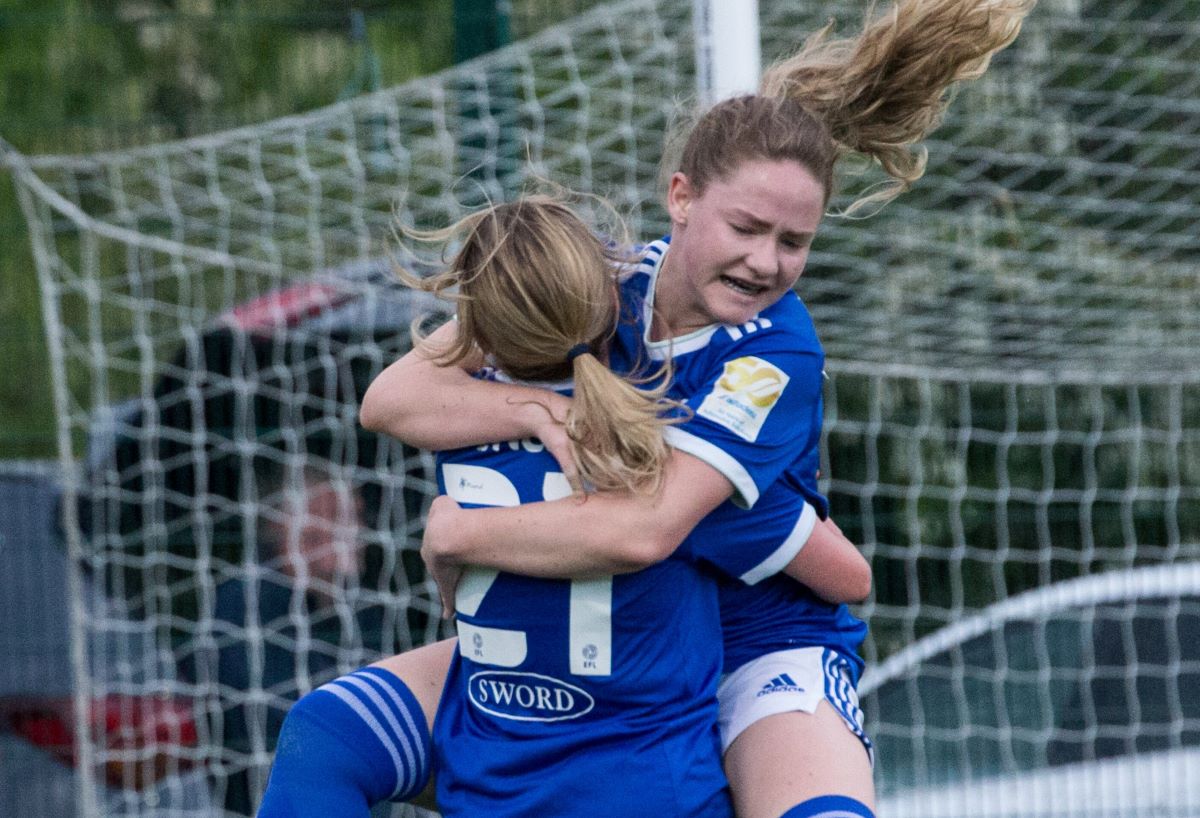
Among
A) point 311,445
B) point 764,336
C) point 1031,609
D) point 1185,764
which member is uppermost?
point 764,336

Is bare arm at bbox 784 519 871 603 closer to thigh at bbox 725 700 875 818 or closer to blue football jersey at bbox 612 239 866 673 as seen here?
blue football jersey at bbox 612 239 866 673

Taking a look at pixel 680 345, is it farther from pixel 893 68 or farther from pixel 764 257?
pixel 893 68

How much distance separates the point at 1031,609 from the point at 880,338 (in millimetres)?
1044

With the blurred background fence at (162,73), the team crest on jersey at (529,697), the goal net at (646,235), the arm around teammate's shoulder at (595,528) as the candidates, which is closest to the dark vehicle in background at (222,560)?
the goal net at (646,235)

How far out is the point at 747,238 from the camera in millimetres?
2213

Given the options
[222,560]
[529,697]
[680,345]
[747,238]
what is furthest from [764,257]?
[222,560]

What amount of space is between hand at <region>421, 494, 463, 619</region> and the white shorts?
0.42m

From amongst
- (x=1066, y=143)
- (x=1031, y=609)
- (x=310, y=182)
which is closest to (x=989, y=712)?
(x=1031, y=609)

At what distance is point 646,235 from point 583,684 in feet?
10.9

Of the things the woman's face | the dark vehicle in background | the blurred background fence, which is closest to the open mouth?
the woman's face

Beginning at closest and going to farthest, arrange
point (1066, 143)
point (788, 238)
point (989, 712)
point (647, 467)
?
1. point (647, 467)
2. point (788, 238)
3. point (989, 712)
4. point (1066, 143)

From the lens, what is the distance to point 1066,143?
6.24 metres

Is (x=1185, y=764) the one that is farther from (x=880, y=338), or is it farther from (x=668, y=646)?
(x=668, y=646)

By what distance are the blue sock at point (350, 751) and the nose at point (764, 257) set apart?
80 cm
